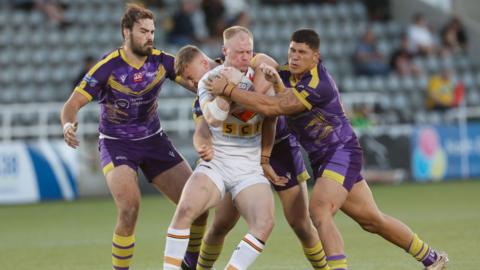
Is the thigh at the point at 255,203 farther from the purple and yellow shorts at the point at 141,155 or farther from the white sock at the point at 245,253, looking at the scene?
the purple and yellow shorts at the point at 141,155

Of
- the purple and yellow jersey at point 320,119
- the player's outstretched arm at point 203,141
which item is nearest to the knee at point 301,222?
the purple and yellow jersey at point 320,119

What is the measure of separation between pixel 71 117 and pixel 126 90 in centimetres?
60

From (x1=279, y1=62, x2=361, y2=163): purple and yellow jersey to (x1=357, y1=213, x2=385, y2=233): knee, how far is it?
61 cm

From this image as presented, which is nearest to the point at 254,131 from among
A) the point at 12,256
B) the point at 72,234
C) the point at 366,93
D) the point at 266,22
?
the point at 12,256

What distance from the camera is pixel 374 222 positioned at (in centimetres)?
909

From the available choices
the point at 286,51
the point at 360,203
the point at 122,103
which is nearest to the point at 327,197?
the point at 360,203

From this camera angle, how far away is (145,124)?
983cm

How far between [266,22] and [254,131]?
16.8 meters

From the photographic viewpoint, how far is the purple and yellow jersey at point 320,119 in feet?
28.6

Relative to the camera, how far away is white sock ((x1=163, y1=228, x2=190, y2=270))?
8.34 metres

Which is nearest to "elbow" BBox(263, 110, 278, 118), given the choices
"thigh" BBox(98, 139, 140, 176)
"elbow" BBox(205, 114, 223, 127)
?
"elbow" BBox(205, 114, 223, 127)

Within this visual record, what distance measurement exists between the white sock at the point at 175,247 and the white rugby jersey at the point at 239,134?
29.5 inches

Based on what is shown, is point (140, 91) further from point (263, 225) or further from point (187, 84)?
point (263, 225)

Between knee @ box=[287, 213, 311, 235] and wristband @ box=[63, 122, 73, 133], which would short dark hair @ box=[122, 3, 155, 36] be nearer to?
wristband @ box=[63, 122, 73, 133]
